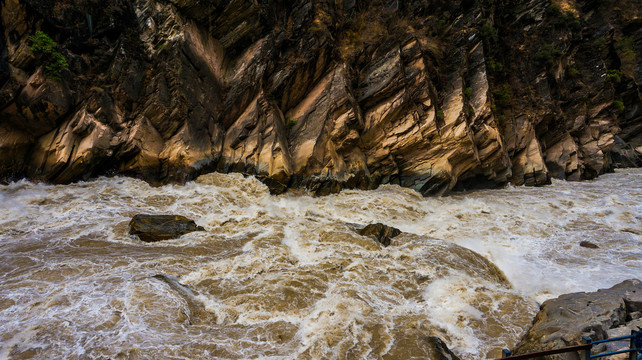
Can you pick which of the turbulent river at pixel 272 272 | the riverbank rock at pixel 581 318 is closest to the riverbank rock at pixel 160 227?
the turbulent river at pixel 272 272

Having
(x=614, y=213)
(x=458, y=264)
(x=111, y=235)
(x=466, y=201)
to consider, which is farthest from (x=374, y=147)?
(x=111, y=235)

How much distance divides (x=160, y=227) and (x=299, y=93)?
10344 millimetres

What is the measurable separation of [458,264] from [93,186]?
42.3 ft

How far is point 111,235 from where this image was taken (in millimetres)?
8602

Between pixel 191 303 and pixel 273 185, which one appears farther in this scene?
pixel 273 185

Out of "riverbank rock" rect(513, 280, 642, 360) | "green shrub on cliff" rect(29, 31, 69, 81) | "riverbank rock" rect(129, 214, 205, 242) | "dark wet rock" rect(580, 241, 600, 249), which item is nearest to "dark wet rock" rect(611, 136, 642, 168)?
"dark wet rock" rect(580, 241, 600, 249)

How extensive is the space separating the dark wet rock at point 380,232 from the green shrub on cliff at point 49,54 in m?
12.6

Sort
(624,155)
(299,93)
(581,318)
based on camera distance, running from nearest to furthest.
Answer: (581,318) < (299,93) < (624,155)

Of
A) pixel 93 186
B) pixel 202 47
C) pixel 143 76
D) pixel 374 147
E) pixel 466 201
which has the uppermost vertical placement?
pixel 202 47

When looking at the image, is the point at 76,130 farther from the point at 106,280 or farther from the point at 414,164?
the point at 414,164

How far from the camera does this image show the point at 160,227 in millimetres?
9078

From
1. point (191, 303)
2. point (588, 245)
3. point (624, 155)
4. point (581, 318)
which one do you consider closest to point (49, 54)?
point (191, 303)

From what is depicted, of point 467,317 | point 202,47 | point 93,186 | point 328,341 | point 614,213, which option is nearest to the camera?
point 328,341

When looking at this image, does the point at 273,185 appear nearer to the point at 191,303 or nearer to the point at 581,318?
the point at 191,303
